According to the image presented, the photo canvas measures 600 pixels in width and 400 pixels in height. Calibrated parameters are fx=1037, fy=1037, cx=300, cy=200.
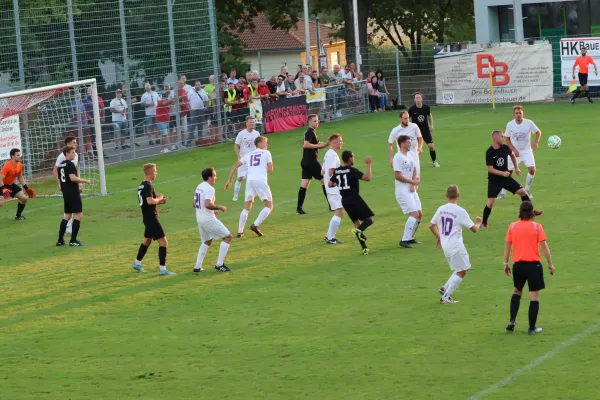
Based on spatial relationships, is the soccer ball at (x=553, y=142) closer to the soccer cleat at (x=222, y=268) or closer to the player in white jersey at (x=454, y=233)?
the soccer cleat at (x=222, y=268)

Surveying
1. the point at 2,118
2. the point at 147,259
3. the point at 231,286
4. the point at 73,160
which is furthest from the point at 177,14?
the point at 231,286

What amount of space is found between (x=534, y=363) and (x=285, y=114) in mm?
27732

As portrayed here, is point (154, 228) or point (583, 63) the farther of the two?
point (583, 63)

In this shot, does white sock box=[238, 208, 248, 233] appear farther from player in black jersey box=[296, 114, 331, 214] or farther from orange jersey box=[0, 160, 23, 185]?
orange jersey box=[0, 160, 23, 185]

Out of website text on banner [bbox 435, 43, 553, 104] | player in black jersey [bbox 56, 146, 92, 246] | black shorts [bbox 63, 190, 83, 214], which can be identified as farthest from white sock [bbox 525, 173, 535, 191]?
website text on banner [bbox 435, 43, 553, 104]

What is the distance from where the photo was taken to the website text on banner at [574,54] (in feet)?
137

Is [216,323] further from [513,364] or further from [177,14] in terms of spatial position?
[177,14]

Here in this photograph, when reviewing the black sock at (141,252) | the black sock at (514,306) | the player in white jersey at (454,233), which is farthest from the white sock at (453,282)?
the black sock at (141,252)

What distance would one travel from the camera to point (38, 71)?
32.0 m

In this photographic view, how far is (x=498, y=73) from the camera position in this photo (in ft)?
141

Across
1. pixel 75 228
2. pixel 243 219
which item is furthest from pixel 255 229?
pixel 75 228

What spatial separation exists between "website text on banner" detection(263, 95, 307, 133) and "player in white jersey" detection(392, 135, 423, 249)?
19.1 meters

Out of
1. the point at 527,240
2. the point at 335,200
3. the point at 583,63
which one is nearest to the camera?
the point at 527,240

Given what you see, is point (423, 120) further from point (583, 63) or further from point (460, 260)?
point (583, 63)
